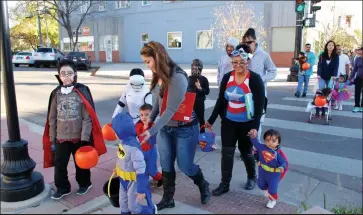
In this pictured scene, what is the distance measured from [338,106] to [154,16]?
26.2 meters

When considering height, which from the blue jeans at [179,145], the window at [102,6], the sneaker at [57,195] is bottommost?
the sneaker at [57,195]

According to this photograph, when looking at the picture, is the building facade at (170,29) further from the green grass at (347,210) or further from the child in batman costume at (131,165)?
the child in batman costume at (131,165)

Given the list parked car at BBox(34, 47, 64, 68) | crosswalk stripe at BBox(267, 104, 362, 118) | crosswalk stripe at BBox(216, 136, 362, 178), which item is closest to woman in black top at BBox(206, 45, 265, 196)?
crosswalk stripe at BBox(216, 136, 362, 178)

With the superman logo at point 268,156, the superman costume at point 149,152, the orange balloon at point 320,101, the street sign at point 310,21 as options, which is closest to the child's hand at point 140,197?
the superman costume at point 149,152

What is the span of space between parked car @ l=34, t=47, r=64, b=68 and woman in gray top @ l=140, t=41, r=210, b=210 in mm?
27532

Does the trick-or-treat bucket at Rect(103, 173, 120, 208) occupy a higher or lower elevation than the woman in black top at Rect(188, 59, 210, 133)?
lower

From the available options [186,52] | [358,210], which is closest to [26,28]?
[186,52]

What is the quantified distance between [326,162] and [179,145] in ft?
9.99

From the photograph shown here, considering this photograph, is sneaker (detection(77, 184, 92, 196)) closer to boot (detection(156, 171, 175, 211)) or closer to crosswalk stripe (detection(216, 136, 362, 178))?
boot (detection(156, 171, 175, 211))

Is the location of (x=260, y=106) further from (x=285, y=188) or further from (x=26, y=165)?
(x=26, y=165)

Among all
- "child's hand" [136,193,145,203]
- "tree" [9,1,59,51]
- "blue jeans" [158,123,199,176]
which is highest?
"tree" [9,1,59,51]

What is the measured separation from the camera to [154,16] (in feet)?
108

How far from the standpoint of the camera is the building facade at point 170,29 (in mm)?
25578

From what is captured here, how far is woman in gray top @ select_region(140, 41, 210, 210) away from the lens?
309cm
